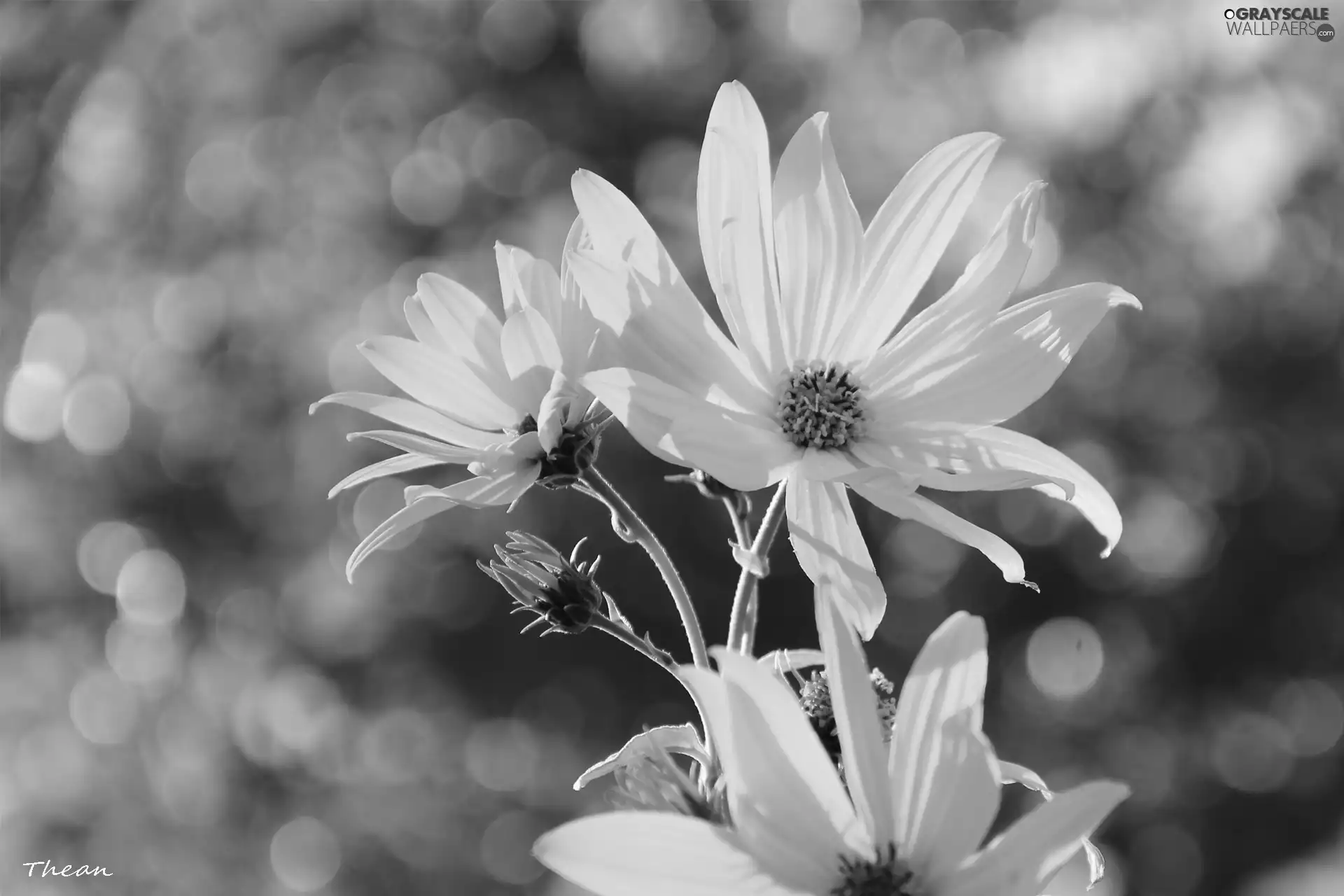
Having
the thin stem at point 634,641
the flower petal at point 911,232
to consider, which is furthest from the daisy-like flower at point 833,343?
the thin stem at point 634,641

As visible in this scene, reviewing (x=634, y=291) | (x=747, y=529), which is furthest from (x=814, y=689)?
(x=634, y=291)

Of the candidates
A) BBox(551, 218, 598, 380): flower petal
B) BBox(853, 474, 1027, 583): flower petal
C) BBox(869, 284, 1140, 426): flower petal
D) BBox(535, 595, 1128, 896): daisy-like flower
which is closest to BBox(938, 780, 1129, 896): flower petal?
BBox(535, 595, 1128, 896): daisy-like flower

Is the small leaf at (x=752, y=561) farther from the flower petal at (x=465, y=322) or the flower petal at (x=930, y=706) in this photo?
the flower petal at (x=465, y=322)

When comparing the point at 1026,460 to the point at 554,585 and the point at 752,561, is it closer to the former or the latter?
the point at 752,561

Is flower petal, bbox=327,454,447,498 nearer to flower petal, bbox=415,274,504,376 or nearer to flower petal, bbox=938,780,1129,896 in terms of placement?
flower petal, bbox=415,274,504,376

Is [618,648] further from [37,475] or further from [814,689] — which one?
[814,689]

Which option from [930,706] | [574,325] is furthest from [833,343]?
[930,706]
